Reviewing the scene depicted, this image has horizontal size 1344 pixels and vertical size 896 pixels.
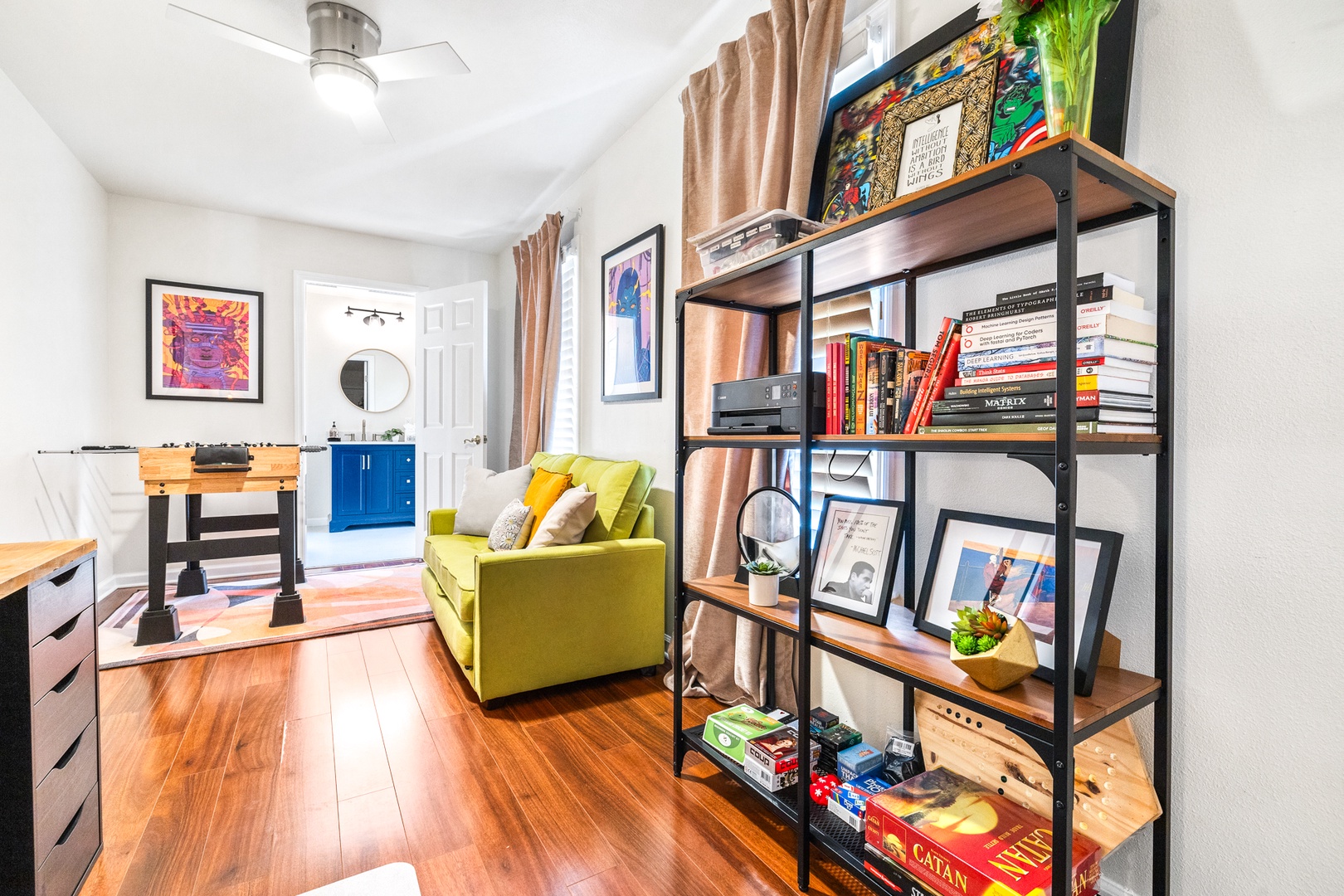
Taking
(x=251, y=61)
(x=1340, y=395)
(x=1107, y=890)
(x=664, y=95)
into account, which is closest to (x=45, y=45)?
(x=251, y=61)

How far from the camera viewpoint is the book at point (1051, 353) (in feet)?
3.52

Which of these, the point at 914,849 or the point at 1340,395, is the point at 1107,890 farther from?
the point at 1340,395

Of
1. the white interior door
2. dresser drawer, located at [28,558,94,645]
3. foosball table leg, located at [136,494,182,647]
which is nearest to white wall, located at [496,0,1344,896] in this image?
dresser drawer, located at [28,558,94,645]

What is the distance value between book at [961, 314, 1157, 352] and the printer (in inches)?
15.7

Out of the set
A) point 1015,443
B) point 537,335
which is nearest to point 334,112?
point 537,335

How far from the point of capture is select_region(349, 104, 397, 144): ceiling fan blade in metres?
2.58

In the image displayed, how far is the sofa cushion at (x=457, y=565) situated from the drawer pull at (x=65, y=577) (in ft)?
3.64

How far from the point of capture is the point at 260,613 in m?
3.53

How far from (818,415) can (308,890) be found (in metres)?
1.60

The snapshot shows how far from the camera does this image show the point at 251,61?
2.65 m

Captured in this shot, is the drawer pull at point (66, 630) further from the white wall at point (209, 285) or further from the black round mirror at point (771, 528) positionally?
the white wall at point (209, 285)

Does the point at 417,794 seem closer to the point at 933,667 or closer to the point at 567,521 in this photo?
the point at 567,521

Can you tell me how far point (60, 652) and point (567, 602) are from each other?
1421 millimetres

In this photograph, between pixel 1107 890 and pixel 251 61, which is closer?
pixel 1107 890
